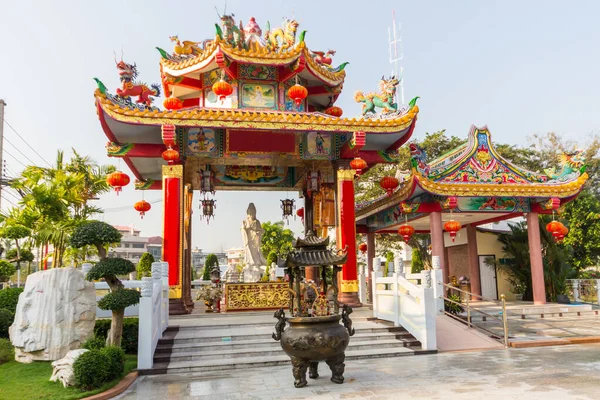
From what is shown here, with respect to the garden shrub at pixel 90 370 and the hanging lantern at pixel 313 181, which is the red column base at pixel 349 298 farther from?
the garden shrub at pixel 90 370

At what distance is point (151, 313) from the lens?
306 inches

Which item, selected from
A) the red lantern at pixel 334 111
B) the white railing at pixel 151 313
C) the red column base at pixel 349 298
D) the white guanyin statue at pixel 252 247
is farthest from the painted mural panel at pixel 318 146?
the white railing at pixel 151 313

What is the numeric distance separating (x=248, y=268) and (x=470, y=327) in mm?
6383

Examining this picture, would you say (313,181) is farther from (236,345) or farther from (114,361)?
(114,361)

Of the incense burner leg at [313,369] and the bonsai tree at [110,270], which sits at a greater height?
the bonsai tree at [110,270]

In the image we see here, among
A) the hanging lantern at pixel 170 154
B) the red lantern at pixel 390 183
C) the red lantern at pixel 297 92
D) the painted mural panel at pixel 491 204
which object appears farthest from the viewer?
the painted mural panel at pixel 491 204

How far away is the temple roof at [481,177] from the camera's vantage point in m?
13.1

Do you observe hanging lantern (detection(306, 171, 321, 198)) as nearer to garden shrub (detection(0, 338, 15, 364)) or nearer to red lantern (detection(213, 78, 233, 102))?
red lantern (detection(213, 78, 233, 102))

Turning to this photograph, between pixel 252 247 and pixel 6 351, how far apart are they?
720 centimetres

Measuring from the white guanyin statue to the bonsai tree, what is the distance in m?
6.03

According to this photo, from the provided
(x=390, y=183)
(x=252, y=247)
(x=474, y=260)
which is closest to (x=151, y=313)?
(x=252, y=247)

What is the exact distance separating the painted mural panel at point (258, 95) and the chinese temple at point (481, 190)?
4100 millimetres

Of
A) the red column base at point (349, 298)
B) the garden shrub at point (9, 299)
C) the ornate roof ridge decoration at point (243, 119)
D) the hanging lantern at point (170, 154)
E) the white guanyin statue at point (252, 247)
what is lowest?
the red column base at point (349, 298)

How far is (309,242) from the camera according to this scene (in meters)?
6.97
